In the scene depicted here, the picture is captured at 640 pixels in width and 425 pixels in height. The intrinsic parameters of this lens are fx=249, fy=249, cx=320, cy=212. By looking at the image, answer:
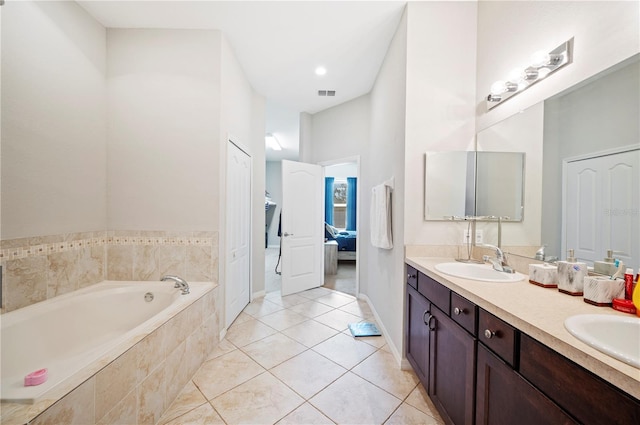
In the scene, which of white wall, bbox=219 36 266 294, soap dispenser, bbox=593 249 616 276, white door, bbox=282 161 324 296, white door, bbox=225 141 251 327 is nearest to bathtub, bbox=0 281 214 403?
white door, bbox=225 141 251 327

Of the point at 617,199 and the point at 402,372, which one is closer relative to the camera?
the point at 617,199

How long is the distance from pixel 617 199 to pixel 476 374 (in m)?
0.95

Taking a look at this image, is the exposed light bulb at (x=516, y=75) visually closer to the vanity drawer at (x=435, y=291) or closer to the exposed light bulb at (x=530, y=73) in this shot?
the exposed light bulb at (x=530, y=73)

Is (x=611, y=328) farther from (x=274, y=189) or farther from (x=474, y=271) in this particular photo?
(x=274, y=189)

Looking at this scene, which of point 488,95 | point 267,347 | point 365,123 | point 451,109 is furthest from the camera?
point 365,123

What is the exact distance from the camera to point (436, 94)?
1.97 metres

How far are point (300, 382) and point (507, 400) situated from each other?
134cm

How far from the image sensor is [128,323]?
2.03 meters

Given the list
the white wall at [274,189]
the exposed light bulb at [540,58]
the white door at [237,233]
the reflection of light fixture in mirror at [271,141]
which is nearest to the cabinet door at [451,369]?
the exposed light bulb at [540,58]

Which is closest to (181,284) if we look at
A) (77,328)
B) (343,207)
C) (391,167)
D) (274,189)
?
(77,328)

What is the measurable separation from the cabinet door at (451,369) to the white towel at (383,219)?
0.90 meters

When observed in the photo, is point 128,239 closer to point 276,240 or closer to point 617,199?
point 617,199

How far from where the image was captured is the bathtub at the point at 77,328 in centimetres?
113

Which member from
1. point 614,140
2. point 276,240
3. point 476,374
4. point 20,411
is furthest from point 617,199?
point 276,240
